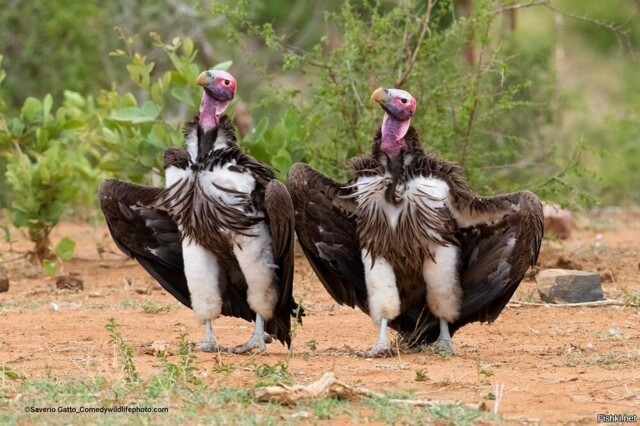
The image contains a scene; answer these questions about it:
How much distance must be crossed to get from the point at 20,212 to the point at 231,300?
3604 mm

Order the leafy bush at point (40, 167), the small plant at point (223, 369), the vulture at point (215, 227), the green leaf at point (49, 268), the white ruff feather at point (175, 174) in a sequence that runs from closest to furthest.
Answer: the small plant at point (223, 369) → the vulture at point (215, 227) → the white ruff feather at point (175, 174) → the green leaf at point (49, 268) → the leafy bush at point (40, 167)

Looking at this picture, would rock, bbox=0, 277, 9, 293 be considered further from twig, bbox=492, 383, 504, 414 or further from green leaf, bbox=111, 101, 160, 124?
twig, bbox=492, 383, 504, 414

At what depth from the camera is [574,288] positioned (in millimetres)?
8406

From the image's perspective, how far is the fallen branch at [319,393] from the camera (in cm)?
517

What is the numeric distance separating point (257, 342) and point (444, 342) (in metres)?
1.03

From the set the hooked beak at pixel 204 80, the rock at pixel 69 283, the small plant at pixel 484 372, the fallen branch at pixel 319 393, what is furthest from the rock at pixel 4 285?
the fallen branch at pixel 319 393

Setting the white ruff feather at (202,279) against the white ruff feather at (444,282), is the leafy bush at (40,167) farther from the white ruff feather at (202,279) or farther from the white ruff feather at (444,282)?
the white ruff feather at (444,282)

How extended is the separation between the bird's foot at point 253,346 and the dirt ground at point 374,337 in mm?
117

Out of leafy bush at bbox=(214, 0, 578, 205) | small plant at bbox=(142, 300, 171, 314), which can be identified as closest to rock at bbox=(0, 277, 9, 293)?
small plant at bbox=(142, 300, 171, 314)

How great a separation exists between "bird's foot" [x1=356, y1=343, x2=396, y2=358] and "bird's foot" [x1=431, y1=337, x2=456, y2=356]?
0.28m

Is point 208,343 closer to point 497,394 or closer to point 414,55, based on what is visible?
point 497,394

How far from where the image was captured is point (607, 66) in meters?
27.7

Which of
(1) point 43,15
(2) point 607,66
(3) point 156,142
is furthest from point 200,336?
(2) point 607,66

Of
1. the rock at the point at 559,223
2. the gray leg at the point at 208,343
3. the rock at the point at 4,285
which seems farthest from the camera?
the rock at the point at 559,223
